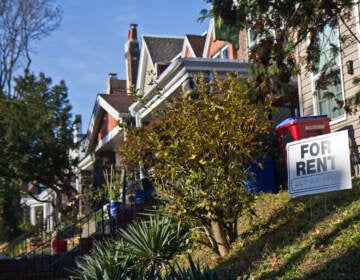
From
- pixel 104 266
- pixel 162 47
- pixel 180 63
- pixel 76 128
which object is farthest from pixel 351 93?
pixel 76 128

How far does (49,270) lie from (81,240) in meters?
1.06

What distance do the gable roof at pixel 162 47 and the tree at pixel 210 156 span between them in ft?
58.9

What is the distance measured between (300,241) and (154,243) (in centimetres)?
262

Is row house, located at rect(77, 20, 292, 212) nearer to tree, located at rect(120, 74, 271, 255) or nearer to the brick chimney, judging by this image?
the brick chimney

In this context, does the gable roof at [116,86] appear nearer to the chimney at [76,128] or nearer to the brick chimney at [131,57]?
the brick chimney at [131,57]

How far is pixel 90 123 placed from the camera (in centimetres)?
3105

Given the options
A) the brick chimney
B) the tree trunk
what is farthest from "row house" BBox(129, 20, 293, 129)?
the brick chimney

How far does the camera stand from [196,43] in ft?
→ 90.4

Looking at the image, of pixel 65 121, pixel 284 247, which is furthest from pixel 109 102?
pixel 284 247

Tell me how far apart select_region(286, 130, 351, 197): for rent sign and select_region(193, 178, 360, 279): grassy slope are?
481mm

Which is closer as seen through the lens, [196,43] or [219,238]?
[219,238]

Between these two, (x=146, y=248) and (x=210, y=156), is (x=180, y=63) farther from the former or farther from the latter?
(x=146, y=248)

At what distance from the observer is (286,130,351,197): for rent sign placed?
1016 cm

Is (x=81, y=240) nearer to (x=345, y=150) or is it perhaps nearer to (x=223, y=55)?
(x=345, y=150)
